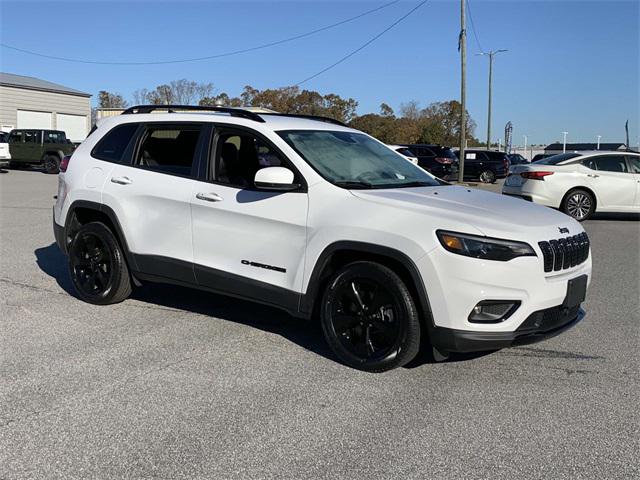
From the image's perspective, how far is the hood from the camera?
3955mm

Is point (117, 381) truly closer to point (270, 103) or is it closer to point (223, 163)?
point (223, 163)

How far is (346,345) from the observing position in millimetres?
4402

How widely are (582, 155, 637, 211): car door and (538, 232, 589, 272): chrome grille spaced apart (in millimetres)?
10279

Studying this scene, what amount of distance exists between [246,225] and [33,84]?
1681 inches

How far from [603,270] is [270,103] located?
62.6 m

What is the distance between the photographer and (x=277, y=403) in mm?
3857

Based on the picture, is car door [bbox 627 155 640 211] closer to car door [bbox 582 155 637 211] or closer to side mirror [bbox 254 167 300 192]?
car door [bbox 582 155 637 211]

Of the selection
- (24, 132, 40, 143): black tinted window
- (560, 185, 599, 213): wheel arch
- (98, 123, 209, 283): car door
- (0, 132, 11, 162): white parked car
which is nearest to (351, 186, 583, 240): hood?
(98, 123, 209, 283): car door

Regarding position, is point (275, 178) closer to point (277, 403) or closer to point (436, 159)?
point (277, 403)

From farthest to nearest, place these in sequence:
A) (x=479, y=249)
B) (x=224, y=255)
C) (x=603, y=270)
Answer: (x=603, y=270) < (x=224, y=255) < (x=479, y=249)

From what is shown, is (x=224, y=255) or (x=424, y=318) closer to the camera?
(x=424, y=318)

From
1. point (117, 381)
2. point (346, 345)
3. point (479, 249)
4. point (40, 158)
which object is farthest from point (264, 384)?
point (40, 158)

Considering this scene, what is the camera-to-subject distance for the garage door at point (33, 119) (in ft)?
131

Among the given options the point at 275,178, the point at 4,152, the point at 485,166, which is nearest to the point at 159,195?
the point at 275,178
